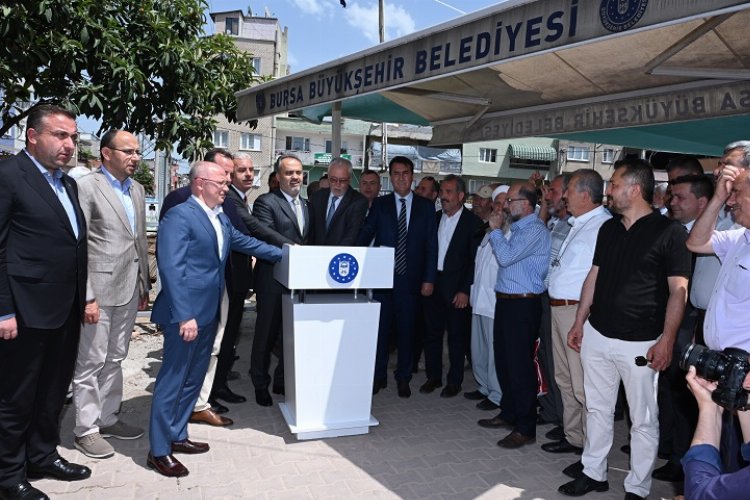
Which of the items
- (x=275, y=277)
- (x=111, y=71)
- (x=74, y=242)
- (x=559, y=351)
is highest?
(x=111, y=71)

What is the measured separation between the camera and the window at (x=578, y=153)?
40.6 meters

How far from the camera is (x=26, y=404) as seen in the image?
9.90ft

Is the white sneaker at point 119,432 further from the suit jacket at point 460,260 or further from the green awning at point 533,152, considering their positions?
the green awning at point 533,152

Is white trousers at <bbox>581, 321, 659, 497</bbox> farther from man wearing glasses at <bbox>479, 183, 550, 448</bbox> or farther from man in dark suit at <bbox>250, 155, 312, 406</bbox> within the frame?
man in dark suit at <bbox>250, 155, 312, 406</bbox>

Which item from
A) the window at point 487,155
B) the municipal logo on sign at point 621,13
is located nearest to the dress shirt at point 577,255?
the municipal logo on sign at point 621,13

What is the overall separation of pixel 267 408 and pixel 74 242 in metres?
2.15

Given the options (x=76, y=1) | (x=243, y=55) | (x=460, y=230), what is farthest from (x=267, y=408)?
(x=243, y=55)

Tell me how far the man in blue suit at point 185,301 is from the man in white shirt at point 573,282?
2304 millimetres

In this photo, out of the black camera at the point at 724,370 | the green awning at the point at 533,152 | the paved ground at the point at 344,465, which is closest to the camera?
the black camera at the point at 724,370

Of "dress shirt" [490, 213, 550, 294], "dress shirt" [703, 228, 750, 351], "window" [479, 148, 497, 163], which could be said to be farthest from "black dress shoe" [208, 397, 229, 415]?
"window" [479, 148, 497, 163]

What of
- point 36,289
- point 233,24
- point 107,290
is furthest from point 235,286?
point 233,24

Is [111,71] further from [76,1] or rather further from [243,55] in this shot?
[243,55]

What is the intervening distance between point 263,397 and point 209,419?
56 centimetres

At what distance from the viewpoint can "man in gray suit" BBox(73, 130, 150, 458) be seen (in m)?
3.58
